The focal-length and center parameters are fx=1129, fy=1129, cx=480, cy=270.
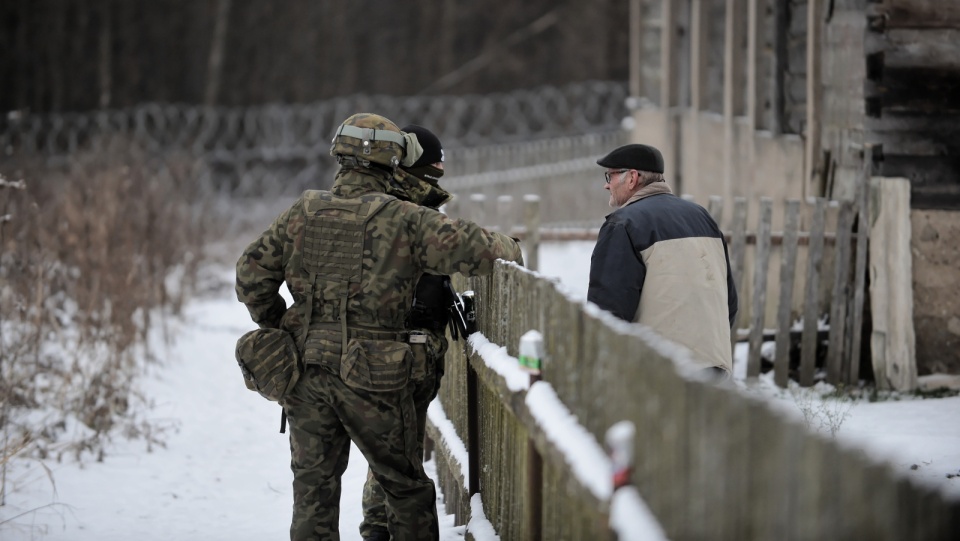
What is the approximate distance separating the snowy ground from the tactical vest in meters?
1.13

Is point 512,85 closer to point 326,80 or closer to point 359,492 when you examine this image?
point 326,80

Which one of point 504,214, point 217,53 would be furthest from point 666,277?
point 217,53

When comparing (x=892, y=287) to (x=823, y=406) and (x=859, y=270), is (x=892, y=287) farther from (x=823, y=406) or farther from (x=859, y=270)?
(x=823, y=406)

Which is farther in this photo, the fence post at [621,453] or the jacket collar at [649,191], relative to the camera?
the jacket collar at [649,191]

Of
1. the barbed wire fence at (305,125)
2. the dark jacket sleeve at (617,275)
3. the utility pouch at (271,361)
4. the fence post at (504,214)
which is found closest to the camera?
the utility pouch at (271,361)

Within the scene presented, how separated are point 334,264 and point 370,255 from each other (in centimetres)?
12

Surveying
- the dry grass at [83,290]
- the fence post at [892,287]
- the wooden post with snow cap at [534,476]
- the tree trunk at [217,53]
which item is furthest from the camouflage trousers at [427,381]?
the tree trunk at [217,53]

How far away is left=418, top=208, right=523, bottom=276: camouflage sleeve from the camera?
362cm

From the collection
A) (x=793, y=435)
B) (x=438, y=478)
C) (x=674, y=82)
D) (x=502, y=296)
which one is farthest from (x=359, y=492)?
(x=674, y=82)

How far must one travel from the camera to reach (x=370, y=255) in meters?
3.69

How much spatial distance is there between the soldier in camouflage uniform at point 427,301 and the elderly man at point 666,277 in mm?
550

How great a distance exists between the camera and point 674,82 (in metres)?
11.7

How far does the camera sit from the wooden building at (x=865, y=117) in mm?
6883

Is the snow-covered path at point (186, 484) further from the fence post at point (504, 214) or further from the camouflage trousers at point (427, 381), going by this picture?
the fence post at point (504, 214)
